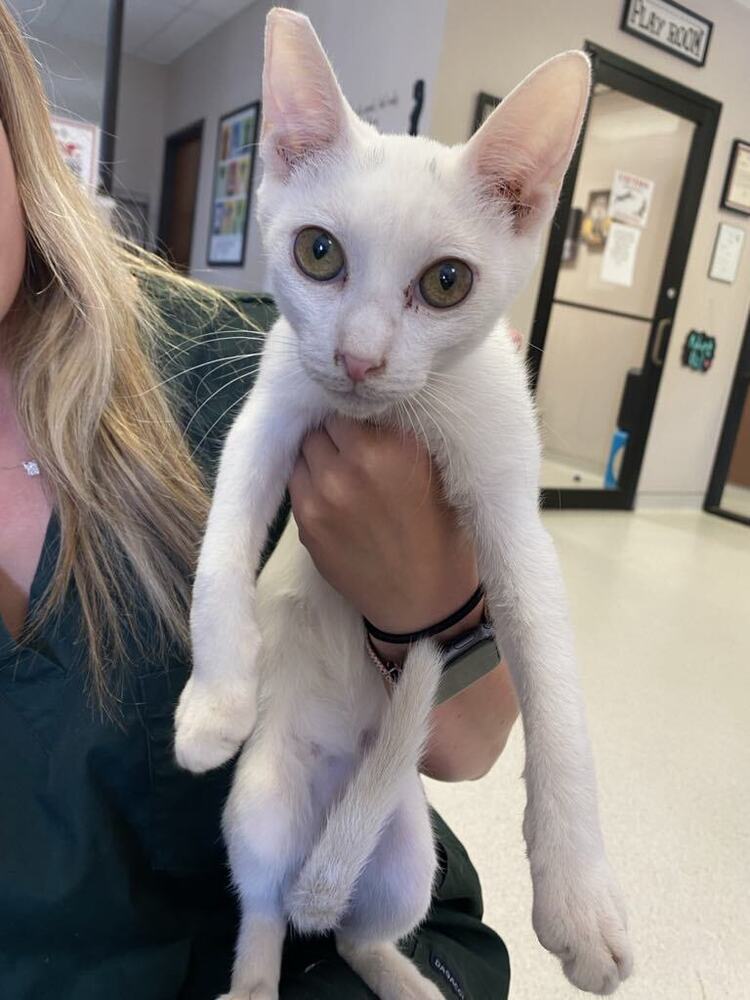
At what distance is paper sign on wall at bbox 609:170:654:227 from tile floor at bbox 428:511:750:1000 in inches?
74.8

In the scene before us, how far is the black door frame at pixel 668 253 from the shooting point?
328cm

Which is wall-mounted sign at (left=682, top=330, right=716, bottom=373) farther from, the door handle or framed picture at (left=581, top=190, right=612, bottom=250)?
framed picture at (left=581, top=190, right=612, bottom=250)

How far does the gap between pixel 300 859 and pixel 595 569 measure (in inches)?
90.2

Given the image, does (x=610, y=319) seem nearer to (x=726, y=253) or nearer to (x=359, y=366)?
(x=726, y=253)

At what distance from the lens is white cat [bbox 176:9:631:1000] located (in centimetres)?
55

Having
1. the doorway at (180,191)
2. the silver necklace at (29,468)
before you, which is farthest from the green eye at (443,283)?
the doorway at (180,191)

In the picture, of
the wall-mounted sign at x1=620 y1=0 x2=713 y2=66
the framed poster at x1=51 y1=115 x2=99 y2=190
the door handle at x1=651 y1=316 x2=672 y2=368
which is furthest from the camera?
the door handle at x1=651 y1=316 x2=672 y2=368

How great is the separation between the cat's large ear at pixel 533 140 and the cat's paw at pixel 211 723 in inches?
17.1

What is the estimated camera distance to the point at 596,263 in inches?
151

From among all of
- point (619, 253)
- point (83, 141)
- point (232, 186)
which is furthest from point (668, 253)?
point (83, 141)

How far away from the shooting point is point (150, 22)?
4711mm

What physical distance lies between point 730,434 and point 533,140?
4097mm

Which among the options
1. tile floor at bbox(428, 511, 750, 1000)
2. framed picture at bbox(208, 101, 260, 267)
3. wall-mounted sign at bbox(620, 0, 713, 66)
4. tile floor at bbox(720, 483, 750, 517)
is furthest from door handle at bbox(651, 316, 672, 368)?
framed picture at bbox(208, 101, 260, 267)

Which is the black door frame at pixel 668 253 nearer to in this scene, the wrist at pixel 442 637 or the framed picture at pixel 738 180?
the framed picture at pixel 738 180
